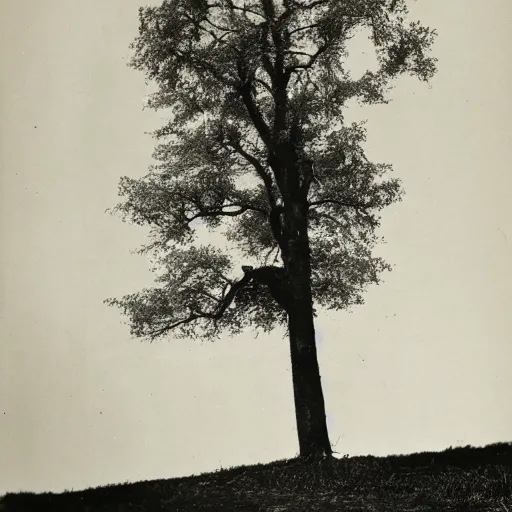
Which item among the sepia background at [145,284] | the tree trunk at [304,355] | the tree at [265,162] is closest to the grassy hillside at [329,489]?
the sepia background at [145,284]

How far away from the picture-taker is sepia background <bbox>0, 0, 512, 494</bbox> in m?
7.08

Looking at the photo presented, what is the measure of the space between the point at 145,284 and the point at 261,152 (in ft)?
9.15

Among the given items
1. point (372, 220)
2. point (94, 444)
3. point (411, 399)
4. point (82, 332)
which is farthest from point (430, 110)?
point (94, 444)

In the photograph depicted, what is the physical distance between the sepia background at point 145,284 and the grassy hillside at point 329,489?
22 centimetres

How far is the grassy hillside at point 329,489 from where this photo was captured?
6.45 metres

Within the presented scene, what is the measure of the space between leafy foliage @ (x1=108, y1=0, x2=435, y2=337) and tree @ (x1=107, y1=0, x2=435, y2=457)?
0.07 feet

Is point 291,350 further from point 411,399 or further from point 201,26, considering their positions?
point 201,26

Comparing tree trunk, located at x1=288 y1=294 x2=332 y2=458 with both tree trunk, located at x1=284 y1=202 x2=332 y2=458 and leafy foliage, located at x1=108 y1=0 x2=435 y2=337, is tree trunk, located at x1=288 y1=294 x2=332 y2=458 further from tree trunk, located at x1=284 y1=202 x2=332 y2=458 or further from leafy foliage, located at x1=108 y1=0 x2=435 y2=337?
leafy foliage, located at x1=108 y1=0 x2=435 y2=337

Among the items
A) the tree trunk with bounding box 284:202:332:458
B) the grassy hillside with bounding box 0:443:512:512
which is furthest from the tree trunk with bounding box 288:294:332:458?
the grassy hillside with bounding box 0:443:512:512

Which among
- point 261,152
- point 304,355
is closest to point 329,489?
point 304,355

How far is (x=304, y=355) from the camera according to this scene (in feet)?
27.0

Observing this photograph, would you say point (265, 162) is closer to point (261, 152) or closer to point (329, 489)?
point (261, 152)

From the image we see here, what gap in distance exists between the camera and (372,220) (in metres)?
9.04

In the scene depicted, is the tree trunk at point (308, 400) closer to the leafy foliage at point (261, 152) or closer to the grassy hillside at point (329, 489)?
the grassy hillside at point (329, 489)
